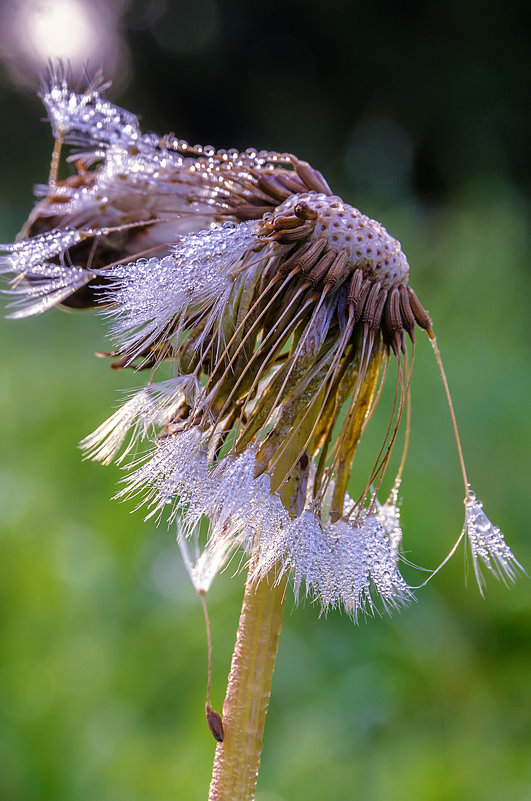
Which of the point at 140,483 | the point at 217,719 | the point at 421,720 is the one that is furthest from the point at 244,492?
the point at 421,720

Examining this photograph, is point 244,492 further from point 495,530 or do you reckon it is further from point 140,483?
point 495,530

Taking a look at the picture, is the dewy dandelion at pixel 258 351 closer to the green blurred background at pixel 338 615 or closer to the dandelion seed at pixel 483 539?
the dandelion seed at pixel 483 539

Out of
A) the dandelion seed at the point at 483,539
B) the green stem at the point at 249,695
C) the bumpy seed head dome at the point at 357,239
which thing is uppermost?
the bumpy seed head dome at the point at 357,239

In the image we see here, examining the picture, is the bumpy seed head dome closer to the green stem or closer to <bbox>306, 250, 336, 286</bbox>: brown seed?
<bbox>306, 250, 336, 286</bbox>: brown seed

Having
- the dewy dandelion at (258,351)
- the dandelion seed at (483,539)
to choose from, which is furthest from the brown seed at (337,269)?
the dandelion seed at (483,539)

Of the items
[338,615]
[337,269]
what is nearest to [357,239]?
[337,269]

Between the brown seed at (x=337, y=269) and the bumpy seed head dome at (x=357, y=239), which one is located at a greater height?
the bumpy seed head dome at (x=357, y=239)
